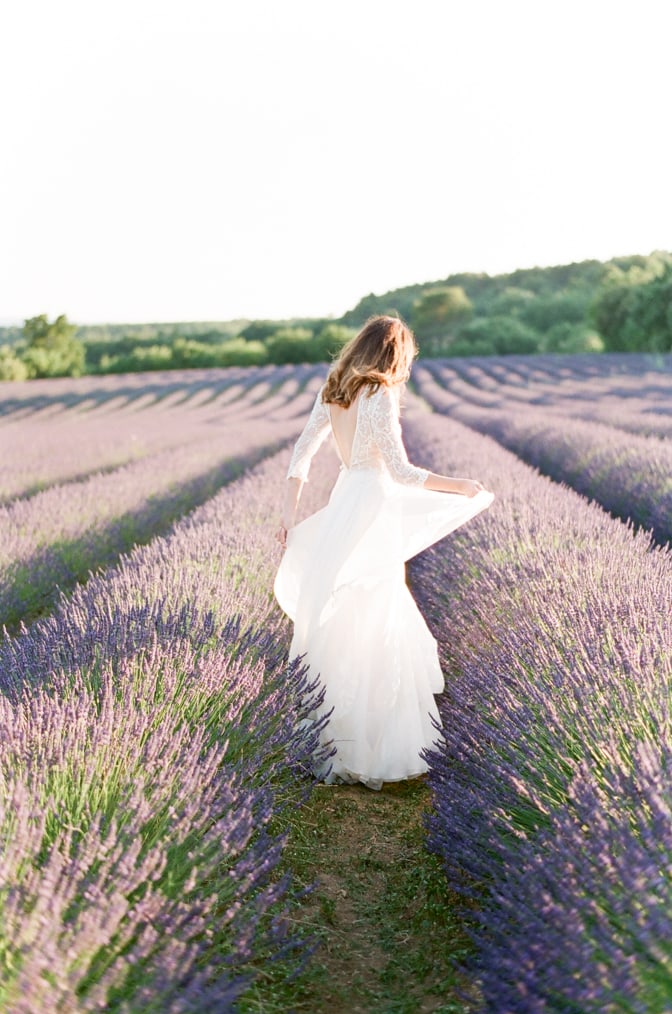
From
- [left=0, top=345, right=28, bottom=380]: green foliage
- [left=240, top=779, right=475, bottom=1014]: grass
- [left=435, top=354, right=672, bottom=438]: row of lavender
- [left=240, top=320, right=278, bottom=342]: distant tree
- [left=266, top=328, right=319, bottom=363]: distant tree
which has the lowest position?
[left=240, top=779, right=475, bottom=1014]: grass

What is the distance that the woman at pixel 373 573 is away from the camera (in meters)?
2.65

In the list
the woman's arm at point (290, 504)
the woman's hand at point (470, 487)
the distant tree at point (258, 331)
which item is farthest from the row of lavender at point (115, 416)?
the distant tree at point (258, 331)

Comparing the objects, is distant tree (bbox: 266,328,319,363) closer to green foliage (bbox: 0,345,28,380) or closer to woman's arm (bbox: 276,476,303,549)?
green foliage (bbox: 0,345,28,380)

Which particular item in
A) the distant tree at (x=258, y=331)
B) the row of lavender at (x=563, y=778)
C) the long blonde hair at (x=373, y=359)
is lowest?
the row of lavender at (x=563, y=778)

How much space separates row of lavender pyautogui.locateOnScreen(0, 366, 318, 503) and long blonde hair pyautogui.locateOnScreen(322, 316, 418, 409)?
4405 millimetres

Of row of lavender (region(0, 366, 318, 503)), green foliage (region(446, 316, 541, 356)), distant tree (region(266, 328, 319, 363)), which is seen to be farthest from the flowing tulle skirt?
green foliage (region(446, 316, 541, 356))

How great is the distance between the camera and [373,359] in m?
2.63

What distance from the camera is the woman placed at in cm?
265

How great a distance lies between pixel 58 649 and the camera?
229cm

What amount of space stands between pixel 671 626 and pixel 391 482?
3.41 ft

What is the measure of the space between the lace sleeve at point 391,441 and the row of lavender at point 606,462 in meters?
2.56

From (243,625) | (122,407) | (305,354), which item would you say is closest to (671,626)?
(243,625)

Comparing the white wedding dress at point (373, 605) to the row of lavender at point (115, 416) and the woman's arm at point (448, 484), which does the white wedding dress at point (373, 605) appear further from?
the row of lavender at point (115, 416)

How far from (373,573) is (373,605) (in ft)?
0.35
